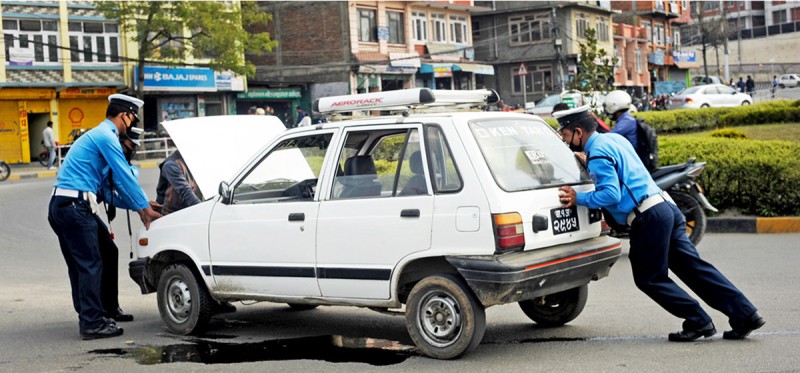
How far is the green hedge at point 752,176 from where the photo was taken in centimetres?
1232

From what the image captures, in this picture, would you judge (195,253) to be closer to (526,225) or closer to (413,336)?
(413,336)

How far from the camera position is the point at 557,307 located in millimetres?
7078

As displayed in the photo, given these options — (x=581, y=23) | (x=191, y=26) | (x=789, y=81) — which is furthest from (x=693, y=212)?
(x=789, y=81)

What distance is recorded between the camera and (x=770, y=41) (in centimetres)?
8769

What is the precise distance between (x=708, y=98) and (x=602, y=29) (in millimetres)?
24616

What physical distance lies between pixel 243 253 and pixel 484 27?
55239 millimetres

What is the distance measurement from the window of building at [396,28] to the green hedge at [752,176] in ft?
123

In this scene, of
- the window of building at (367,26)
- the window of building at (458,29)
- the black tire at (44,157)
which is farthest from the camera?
the window of building at (458,29)

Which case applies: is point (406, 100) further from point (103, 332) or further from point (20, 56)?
point (20, 56)

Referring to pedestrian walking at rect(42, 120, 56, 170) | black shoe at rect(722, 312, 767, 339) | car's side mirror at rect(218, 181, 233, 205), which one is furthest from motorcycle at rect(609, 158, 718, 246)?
pedestrian walking at rect(42, 120, 56, 170)

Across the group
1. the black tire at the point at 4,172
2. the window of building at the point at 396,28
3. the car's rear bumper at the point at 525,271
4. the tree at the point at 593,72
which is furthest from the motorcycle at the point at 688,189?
the window of building at the point at 396,28

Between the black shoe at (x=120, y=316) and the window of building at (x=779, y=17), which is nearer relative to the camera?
the black shoe at (x=120, y=316)

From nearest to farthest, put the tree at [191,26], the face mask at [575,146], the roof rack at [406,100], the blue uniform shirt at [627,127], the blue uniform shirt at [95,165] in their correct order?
the roof rack at [406,100]
the face mask at [575,146]
the blue uniform shirt at [95,165]
the blue uniform shirt at [627,127]
the tree at [191,26]

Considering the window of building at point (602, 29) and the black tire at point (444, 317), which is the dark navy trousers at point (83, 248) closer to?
the black tire at point (444, 317)
